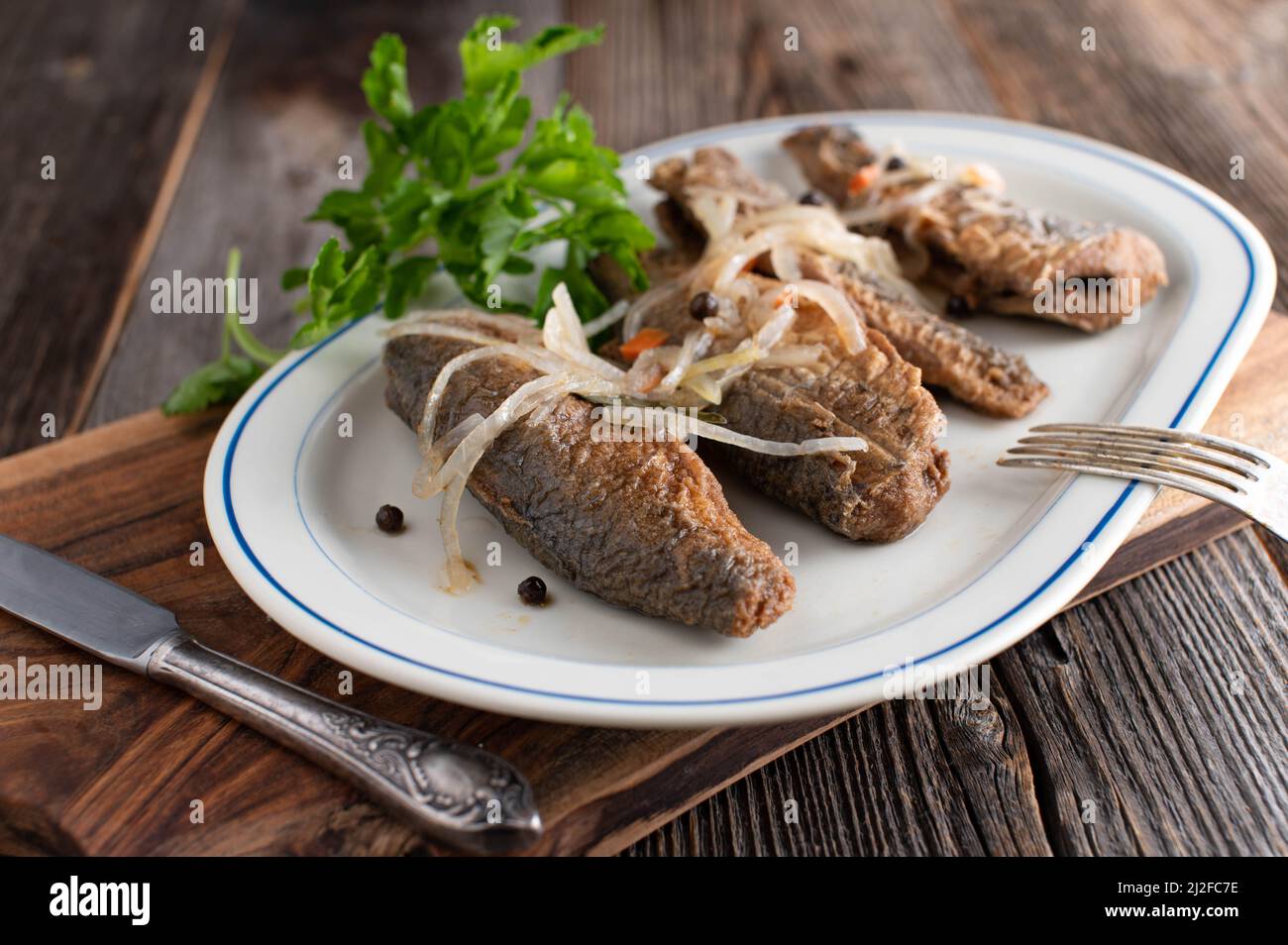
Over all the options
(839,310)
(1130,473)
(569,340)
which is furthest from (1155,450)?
(569,340)

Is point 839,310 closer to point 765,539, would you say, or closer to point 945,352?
point 945,352

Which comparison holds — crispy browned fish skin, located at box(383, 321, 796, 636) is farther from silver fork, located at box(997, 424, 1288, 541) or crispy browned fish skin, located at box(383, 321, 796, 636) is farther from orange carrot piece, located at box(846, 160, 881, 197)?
orange carrot piece, located at box(846, 160, 881, 197)

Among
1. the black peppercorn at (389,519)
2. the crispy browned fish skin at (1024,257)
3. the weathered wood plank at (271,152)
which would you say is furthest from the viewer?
the weathered wood plank at (271,152)

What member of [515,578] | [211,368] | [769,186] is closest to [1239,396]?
[769,186]

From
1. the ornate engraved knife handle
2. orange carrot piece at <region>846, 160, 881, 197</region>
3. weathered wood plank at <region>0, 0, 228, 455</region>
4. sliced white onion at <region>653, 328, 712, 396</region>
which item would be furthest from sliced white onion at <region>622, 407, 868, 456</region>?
weathered wood plank at <region>0, 0, 228, 455</region>

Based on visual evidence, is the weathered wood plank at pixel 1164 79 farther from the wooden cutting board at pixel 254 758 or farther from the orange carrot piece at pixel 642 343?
the orange carrot piece at pixel 642 343

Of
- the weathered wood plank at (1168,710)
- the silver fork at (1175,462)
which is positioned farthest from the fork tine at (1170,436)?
the weathered wood plank at (1168,710)
